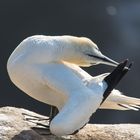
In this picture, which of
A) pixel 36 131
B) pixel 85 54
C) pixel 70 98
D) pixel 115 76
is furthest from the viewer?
pixel 85 54

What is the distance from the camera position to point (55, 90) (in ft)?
18.6

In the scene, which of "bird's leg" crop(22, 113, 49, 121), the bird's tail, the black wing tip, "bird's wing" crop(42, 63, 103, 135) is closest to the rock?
"bird's leg" crop(22, 113, 49, 121)

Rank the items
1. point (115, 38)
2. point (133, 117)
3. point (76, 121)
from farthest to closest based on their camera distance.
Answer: point (115, 38) < point (133, 117) < point (76, 121)

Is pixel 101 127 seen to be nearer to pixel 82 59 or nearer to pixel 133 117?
pixel 82 59

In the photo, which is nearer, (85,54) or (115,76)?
(115,76)

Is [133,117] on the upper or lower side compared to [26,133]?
lower

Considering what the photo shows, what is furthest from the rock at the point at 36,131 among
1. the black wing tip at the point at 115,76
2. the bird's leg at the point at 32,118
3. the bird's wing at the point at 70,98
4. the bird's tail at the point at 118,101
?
the black wing tip at the point at 115,76

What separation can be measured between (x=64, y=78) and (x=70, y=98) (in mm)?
155

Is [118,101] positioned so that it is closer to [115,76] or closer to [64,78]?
[115,76]

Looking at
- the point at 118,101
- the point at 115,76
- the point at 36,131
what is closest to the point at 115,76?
the point at 115,76

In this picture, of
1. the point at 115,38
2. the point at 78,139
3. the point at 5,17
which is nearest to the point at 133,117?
the point at 115,38

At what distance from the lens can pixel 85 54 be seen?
19.5ft

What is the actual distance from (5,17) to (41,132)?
169 inches

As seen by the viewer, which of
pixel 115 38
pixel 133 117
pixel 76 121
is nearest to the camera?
pixel 76 121
